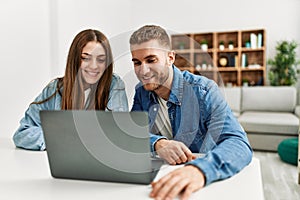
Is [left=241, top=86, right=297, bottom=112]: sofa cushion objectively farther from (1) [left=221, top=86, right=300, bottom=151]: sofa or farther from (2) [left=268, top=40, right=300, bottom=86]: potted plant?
(2) [left=268, top=40, right=300, bottom=86]: potted plant

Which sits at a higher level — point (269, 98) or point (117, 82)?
point (117, 82)

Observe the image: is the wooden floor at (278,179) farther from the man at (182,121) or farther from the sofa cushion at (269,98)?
the man at (182,121)

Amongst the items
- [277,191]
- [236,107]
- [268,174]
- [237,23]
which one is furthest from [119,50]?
[237,23]

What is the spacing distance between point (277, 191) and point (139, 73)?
192 cm

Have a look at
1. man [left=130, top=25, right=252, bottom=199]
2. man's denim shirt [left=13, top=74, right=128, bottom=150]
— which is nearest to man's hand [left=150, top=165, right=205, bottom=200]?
man [left=130, top=25, right=252, bottom=199]

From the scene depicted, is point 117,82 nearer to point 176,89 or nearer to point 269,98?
point 176,89

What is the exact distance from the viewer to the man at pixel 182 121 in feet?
2.09

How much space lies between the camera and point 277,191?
2244mm

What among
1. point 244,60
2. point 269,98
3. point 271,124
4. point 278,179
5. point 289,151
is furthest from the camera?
point 244,60

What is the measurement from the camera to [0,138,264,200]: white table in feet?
2.03

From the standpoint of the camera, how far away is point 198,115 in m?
0.91

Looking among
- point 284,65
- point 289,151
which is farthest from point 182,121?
point 284,65

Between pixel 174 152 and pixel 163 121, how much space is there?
165 mm

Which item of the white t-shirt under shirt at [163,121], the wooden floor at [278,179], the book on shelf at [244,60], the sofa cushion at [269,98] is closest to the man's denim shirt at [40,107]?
the white t-shirt under shirt at [163,121]
